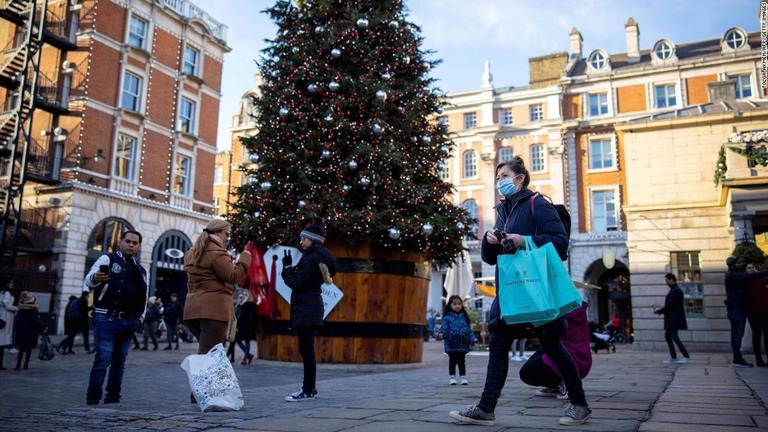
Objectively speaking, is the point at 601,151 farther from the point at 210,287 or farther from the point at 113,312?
the point at 113,312

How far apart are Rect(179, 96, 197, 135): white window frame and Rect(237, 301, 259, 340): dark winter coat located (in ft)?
67.8

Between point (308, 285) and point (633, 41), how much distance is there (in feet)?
133

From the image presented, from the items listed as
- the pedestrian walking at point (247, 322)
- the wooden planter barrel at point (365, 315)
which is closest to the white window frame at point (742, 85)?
the wooden planter barrel at point (365, 315)

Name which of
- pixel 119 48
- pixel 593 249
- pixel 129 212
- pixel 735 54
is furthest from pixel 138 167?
pixel 735 54

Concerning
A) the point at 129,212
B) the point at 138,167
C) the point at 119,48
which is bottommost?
the point at 129,212

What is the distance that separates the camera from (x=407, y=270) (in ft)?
36.2

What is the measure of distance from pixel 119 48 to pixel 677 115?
23.5 metres

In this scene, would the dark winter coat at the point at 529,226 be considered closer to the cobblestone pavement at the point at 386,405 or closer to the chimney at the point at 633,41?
the cobblestone pavement at the point at 386,405

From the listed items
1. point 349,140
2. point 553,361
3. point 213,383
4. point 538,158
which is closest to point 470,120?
point 538,158

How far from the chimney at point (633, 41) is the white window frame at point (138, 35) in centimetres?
3054

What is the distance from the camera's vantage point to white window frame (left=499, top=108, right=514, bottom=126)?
41844mm

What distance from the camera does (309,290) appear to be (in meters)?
6.46

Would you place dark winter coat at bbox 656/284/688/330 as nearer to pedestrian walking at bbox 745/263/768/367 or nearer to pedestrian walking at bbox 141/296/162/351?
pedestrian walking at bbox 745/263/768/367

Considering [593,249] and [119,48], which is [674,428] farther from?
[593,249]
